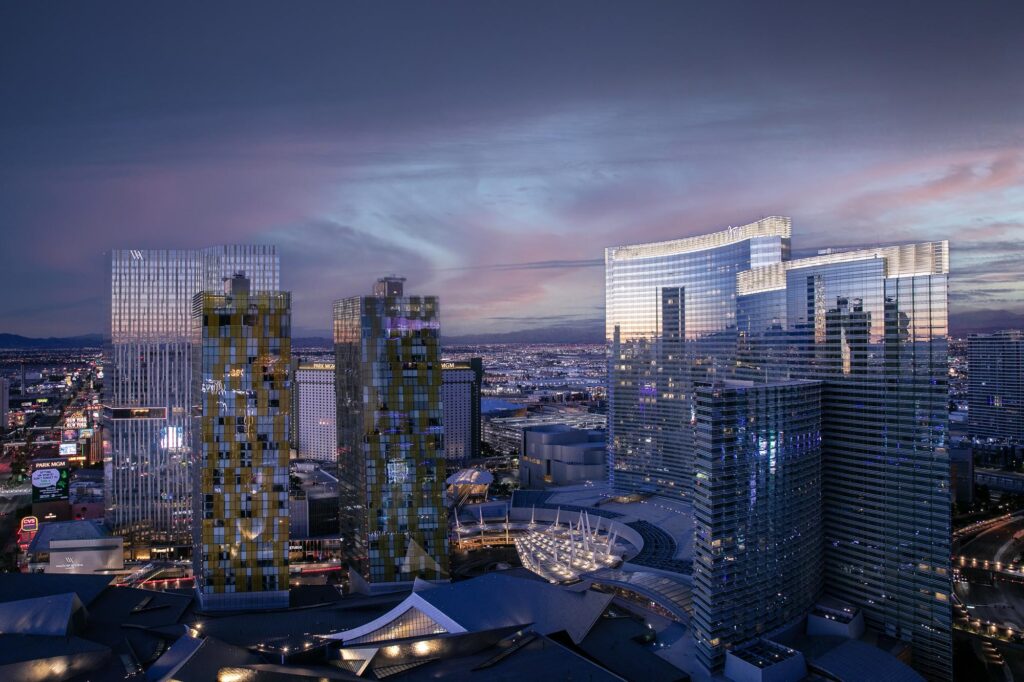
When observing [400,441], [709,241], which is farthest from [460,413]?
[400,441]

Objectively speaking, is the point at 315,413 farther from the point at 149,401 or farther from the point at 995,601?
→ the point at 995,601

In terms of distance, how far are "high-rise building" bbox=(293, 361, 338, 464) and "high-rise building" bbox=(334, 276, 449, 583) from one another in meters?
99.2

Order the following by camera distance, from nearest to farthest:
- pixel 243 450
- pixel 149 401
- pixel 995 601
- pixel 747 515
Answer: pixel 747 515, pixel 243 450, pixel 995 601, pixel 149 401

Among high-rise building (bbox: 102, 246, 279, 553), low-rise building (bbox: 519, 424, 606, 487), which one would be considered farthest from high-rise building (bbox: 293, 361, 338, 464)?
high-rise building (bbox: 102, 246, 279, 553)

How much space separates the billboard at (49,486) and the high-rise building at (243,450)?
179ft

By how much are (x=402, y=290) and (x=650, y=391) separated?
190 feet

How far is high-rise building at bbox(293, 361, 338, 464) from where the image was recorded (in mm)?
172125

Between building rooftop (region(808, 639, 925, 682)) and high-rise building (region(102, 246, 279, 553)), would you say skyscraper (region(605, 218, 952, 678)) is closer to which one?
building rooftop (region(808, 639, 925, 682))

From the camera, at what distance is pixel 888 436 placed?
231 feet

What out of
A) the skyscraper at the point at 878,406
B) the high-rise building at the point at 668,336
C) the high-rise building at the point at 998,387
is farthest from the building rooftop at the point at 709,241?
the high-rise building at the point at 998,387

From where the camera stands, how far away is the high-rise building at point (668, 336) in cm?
11138

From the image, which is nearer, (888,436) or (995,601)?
(888,436)

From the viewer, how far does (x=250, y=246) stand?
9862 cm

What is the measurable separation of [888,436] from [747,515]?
59.5ft
